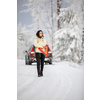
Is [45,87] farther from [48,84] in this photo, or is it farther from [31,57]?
[31,57]

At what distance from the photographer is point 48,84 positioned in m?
1.85

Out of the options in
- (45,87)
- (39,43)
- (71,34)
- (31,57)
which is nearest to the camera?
(45,87)

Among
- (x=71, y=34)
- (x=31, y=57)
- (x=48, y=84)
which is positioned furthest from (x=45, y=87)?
(x=71, y=34)

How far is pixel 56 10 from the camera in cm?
247

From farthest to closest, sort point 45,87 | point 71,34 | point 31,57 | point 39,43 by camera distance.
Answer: point 71,34 → point 31,57 → point 39,43 → point 45,87

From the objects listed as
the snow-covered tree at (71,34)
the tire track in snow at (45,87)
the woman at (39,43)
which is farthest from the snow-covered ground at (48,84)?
the snow-covered tree at (71,34)

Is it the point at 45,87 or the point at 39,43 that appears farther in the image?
the point at 39,43

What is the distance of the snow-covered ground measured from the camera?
1641 mm

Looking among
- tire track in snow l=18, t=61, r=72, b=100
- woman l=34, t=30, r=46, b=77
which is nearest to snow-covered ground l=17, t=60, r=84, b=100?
tire track in snow l=18, t=61, r=72, b=100

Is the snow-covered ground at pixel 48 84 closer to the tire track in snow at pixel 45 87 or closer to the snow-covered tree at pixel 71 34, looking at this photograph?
the tire track in snow at pixel 45 87

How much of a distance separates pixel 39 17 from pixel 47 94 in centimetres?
168
